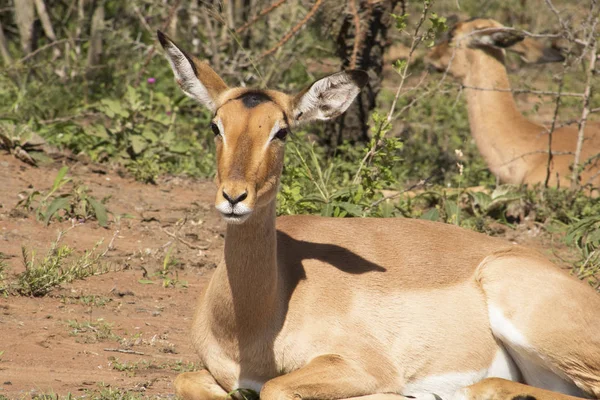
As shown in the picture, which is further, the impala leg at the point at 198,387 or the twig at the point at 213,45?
the twig at the point at 213,45

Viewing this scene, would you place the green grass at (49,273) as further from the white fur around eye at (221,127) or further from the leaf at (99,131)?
the leaf at (99,131)

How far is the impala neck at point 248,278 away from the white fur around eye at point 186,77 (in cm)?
77

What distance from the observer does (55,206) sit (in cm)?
719

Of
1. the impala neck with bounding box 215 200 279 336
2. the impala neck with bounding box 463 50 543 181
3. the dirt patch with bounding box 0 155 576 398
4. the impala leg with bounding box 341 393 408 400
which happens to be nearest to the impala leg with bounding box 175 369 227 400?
the dirt patch with bounding box 0 155 576 398

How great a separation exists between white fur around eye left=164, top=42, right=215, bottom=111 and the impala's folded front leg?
1.50 metres

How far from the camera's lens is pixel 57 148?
8727 millimetres

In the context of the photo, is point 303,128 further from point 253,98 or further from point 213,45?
point 253,98

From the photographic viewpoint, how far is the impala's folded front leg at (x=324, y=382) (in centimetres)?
453

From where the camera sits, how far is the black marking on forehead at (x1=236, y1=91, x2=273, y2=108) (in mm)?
4723

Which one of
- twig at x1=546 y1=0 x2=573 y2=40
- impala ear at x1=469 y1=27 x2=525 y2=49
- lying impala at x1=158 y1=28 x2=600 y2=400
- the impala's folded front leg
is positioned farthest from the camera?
impala ear at x1=469 y1=27 x2=525 y2=49

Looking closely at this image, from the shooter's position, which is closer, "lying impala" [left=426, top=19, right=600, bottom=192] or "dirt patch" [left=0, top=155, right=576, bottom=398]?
"dirt patch" [left=0, top=155, right=576, bottom=398]

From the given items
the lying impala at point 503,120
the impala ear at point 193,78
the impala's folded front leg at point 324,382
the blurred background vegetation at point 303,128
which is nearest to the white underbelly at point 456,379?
the impala's folded front leg at point 324,382

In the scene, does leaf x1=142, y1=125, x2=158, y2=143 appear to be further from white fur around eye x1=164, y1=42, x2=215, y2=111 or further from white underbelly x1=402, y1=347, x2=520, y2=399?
white underbelly x1=402, y1=347, x2=520, y2=399

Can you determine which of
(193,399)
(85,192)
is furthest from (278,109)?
(85,192)
